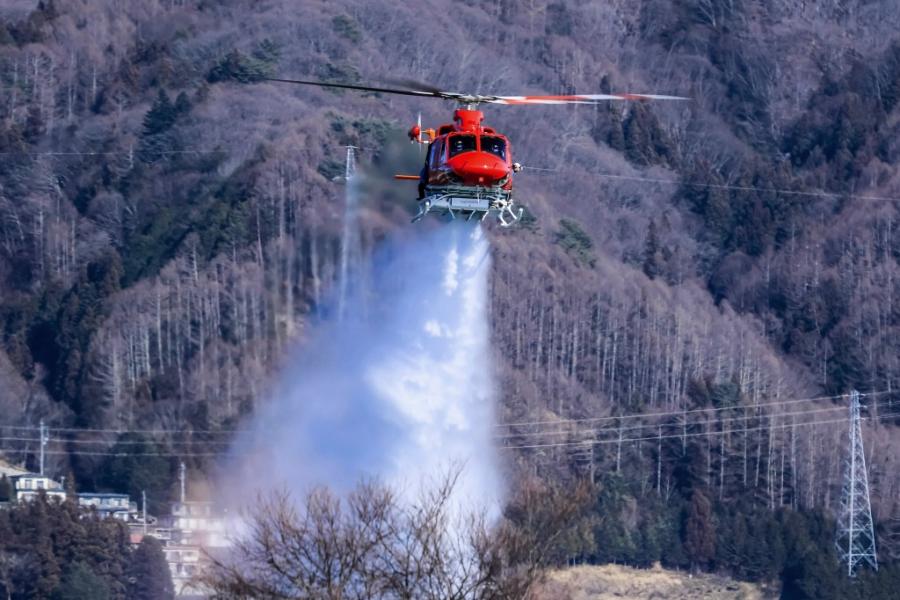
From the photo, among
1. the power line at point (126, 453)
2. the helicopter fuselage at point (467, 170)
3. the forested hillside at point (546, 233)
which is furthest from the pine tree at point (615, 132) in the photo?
the helicopter fuselage at point (467, 170)

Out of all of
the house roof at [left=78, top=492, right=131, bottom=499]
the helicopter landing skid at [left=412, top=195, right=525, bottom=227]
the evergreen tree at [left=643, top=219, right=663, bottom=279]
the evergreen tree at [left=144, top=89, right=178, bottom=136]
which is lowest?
the house roof at [left=78, top=492, right=131, bottom=499]

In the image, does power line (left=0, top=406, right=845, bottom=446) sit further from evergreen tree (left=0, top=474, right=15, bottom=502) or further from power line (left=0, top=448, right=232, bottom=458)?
evergreen tree (left=0, top=474, right=15, bottom=502)

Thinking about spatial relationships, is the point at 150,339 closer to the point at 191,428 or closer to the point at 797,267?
the point at 191,428

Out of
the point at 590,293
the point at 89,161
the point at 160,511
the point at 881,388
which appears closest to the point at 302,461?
the point at 160,511

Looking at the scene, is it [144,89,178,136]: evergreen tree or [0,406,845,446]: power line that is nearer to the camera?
[0,406,845,446]: power line

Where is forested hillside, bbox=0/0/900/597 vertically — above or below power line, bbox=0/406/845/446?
above

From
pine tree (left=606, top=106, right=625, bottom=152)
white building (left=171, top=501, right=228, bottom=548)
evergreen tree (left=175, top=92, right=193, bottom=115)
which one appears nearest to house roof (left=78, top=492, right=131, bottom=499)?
white building (left=171, top=501, right=228, bottom=548)

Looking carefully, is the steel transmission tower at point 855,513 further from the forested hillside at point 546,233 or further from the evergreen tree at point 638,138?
the evergreen tree at point 638,138

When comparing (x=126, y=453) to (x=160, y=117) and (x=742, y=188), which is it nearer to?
(x=160, y=117)
